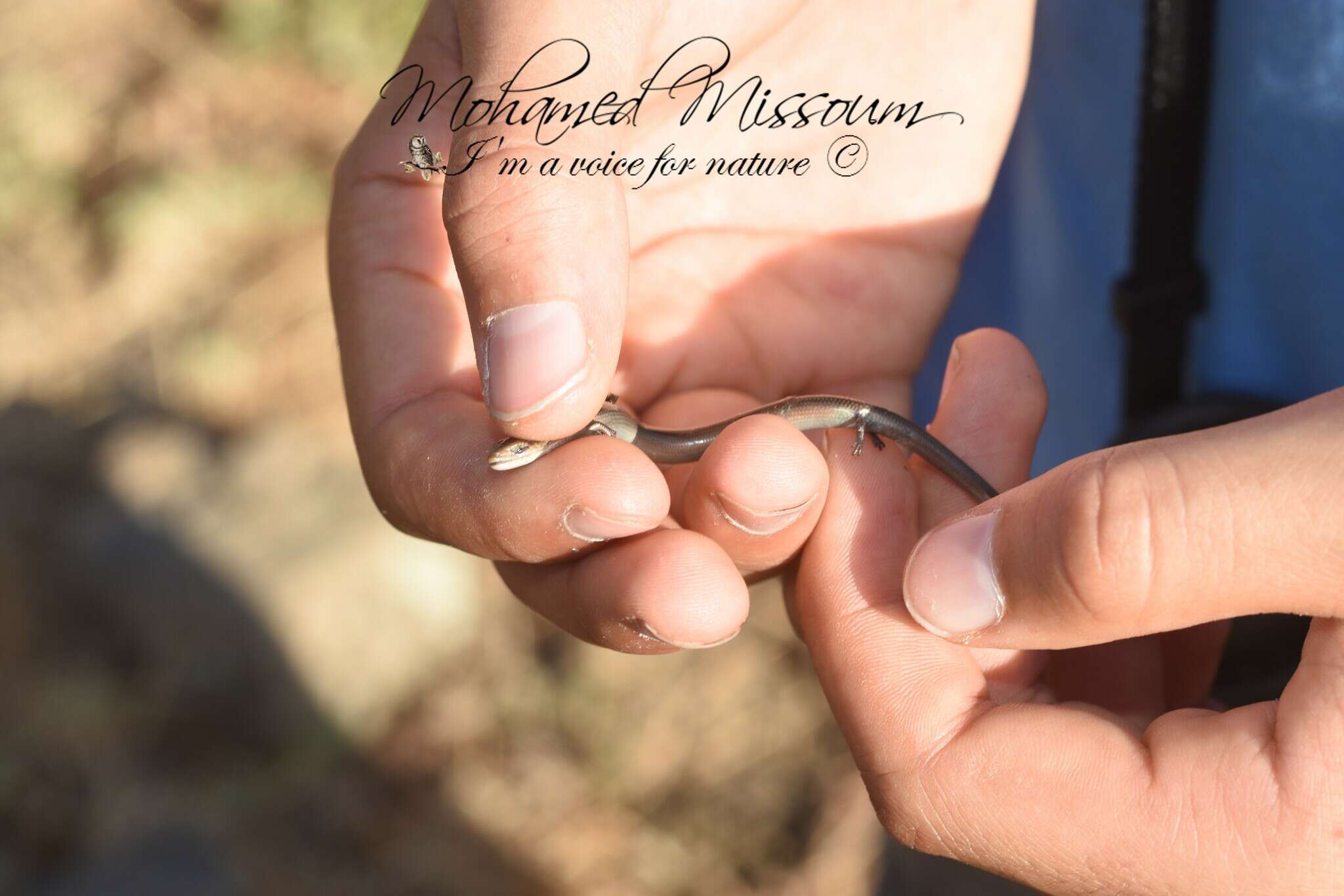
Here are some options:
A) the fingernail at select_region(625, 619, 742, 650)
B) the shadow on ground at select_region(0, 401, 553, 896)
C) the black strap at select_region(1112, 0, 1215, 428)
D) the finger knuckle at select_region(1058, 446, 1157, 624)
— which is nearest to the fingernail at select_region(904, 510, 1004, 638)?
the finger knuckle at select_region(1058, 446, 1157, 624)

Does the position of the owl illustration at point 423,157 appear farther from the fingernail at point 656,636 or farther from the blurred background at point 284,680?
the blurred background at point 284,680

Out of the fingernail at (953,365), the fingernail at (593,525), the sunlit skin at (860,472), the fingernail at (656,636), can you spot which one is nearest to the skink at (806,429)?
the sunlit skin at (860,472)

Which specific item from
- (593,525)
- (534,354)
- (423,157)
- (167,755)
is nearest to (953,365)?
(593,525)

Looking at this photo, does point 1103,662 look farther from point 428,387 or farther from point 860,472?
point 428,387

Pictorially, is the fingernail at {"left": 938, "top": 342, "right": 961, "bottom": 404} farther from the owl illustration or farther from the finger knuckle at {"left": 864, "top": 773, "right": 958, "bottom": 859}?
the owl illustration

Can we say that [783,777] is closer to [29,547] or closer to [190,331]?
[29,547]

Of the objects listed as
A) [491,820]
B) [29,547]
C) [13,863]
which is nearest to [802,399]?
[491,820]
